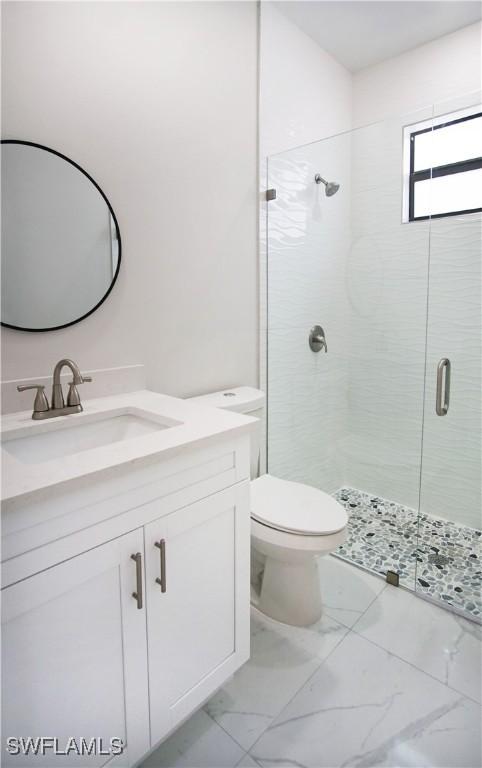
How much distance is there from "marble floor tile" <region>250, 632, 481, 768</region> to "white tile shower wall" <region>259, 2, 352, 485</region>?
1061mm

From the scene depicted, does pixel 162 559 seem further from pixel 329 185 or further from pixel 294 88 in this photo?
pixel 294 88

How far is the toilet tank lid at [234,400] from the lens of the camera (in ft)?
5.74

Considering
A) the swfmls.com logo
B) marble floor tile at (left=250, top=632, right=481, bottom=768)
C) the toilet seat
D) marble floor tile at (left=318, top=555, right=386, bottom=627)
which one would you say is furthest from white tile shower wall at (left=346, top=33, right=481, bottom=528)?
the swfmls.com logo

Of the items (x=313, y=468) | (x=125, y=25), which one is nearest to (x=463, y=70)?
(x=125, y=25)

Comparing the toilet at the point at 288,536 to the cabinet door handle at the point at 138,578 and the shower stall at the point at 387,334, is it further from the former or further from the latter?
the cabinet door handle at the point at 138,578

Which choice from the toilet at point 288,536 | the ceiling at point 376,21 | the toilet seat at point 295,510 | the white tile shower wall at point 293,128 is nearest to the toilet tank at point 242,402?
the toilet at point 288,536

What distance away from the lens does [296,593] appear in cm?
168

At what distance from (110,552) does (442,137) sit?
2.29 metres

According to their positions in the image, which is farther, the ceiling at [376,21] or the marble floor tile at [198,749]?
the ceiling at [376,21]

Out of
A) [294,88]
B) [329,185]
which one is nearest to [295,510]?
[329,185]

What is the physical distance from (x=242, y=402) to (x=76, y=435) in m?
0.71

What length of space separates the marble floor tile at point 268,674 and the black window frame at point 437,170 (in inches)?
75.0

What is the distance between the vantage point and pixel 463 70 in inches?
89.4

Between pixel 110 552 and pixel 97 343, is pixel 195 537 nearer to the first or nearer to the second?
pixel 110 552
